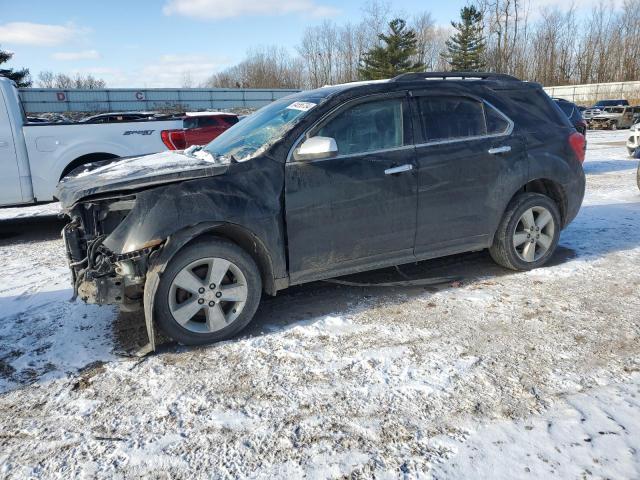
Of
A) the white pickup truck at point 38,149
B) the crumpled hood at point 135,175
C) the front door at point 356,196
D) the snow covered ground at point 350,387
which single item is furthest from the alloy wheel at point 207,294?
the white pickup truck at point 38,149

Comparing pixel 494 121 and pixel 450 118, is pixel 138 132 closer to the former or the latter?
pixel 450 118

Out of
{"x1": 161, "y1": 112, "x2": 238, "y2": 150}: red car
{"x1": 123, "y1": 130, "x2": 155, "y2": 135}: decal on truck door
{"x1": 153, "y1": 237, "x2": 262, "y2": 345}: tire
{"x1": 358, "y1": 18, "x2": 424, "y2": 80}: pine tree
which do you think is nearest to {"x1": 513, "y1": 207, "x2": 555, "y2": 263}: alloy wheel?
{"x1": 153, "y1": 237, "x2": 262, "y2": 345}: tire

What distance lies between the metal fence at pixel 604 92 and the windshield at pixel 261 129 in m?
43.5

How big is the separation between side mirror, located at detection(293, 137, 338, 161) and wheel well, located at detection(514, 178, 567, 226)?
91.4 inches

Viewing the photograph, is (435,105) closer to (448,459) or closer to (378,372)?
(378,372)

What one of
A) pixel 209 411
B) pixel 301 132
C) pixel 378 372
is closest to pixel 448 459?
pixel 378 372

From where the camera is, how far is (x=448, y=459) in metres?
2.44

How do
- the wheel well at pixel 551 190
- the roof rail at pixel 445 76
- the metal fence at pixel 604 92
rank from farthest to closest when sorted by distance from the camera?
the metal fence at pixel 604 92 → the wheel well at pixel 551 190 → the roof rail at pixel 445 76

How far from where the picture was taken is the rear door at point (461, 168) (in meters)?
4.38

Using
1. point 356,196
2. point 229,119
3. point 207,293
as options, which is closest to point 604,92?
point 229,119

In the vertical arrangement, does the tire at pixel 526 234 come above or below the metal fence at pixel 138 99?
below

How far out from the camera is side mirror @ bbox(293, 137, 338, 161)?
12.4 ft

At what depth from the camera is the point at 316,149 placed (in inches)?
150

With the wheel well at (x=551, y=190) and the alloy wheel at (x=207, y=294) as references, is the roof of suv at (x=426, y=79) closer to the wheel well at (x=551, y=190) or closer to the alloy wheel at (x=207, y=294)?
the wheel well at (x=551, y=190)
